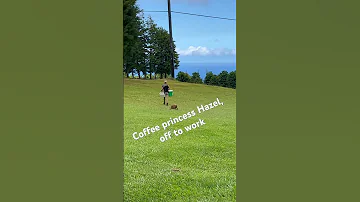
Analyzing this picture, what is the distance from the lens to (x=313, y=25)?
5.98ft

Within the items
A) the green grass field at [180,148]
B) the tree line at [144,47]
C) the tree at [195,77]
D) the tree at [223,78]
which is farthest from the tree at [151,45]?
the tree at [223,78]

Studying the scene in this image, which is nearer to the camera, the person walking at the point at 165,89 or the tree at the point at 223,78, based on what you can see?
the tree at the point at 223,78

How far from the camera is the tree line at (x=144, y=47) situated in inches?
77.5

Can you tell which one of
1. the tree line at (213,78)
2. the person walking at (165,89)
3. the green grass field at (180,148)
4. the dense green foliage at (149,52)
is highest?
the dense green foliage at (149,52)

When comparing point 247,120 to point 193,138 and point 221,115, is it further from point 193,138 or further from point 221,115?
point 193,138

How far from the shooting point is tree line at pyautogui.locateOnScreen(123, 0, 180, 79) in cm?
197

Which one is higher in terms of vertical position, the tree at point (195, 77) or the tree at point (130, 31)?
the tree at point (130, 31)

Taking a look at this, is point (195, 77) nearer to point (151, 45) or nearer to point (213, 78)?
point (213, 78)

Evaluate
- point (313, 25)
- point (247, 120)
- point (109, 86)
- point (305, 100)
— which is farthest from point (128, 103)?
point (313, 25)

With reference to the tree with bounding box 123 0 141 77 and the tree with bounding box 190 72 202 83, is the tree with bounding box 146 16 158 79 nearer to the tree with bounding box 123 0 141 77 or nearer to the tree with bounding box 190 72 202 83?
the tree with bounding box 123 0 141 77

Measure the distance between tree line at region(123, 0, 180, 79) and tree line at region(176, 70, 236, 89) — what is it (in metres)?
0.09

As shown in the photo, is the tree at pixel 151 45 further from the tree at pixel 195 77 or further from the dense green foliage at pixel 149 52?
the tree at pixel 195 77

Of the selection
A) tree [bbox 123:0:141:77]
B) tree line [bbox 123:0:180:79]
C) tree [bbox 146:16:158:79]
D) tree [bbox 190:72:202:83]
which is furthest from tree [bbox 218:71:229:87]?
tree [bbox 123:0:141:77]

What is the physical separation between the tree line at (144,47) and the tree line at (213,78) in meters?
0.09
